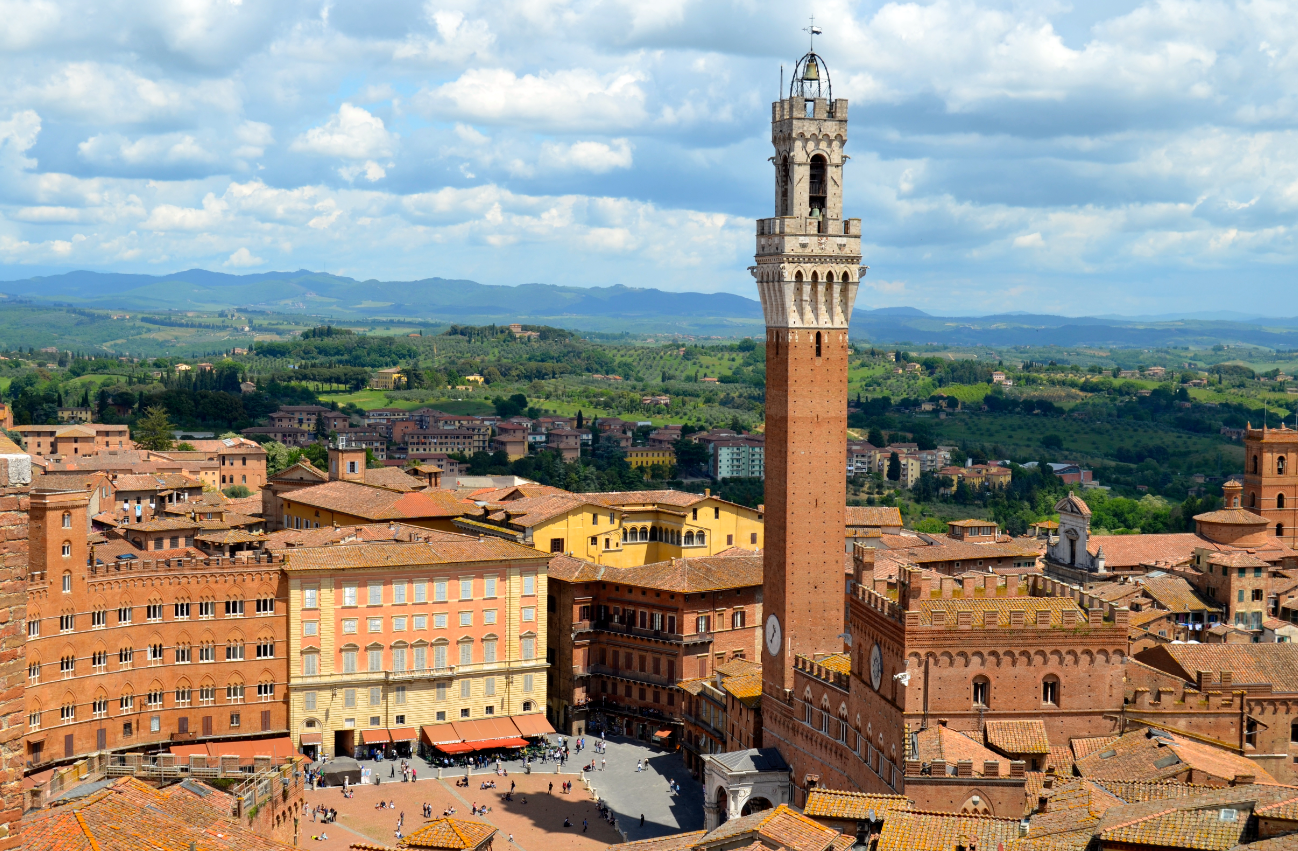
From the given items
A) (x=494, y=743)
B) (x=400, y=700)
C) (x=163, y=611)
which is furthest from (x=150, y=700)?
(x=494, y=743)

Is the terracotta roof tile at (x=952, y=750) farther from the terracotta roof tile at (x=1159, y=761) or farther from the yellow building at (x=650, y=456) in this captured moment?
the yellow building at (x=650, y=456)

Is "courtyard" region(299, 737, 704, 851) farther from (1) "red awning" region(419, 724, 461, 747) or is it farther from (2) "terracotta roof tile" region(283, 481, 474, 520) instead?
(2) "terracotta roof tile" region(283, 481, 474, 520)

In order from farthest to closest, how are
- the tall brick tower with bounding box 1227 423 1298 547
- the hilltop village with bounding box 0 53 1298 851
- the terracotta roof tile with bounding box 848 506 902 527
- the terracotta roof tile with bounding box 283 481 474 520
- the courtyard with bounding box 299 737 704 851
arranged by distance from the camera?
the terracotta roof tile with bounding box 848 506 902 527
the tall brick tower with bounding box 1227 423 1298 547
the terracotta roof tile with bounding box 283 481 474 520
the courtyard with bounding box 299 737 704 851
the hilltop village with bounding box 0 53 1298 851

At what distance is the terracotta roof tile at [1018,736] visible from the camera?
4412 centimetres

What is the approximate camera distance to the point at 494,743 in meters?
67.3

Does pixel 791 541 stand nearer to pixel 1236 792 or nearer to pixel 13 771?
pixel 1236 792

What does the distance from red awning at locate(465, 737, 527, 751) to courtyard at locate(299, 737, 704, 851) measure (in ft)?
3.40

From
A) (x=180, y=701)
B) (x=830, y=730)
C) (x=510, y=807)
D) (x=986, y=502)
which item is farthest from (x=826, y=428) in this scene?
(x=986, y=502)

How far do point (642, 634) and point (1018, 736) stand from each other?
28.8 meters

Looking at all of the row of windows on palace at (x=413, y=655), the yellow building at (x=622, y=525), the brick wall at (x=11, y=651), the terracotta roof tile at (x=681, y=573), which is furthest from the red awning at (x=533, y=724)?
the brick wall at (x=11, y=651)

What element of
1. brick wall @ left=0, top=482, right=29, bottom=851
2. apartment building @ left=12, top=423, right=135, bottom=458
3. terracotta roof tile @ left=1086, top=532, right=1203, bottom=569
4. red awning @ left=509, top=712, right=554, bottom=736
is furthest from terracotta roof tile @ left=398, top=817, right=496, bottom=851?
apartment building @ left=12, top=423, right=135, bottom=458

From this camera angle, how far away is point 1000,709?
46.7m

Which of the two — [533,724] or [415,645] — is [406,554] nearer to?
[415,645]

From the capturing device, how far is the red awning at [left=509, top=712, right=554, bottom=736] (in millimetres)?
68750
